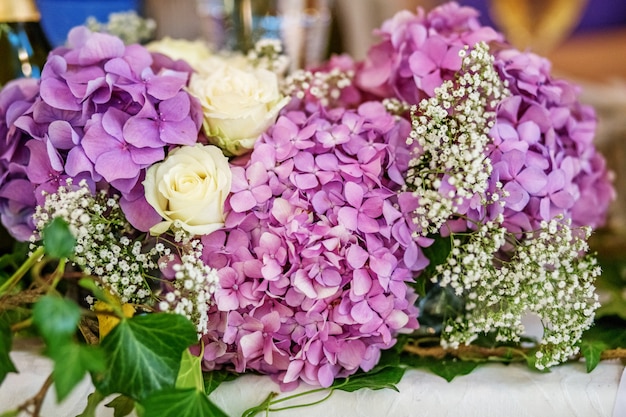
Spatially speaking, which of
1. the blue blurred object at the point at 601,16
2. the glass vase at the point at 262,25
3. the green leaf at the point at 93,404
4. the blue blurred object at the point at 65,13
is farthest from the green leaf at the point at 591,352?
the blue blurred object at the point at 601,16

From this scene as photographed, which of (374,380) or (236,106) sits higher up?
(236,106)

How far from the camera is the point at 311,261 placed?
22.3 inches

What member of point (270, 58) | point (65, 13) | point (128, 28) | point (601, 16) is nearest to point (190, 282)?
point (270, 58)

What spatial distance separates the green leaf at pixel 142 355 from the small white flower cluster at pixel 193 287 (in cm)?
2

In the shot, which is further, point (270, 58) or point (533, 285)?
point (270, 58)

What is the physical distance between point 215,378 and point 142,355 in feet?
0.45

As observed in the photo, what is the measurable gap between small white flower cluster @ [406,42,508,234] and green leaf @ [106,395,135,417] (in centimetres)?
29

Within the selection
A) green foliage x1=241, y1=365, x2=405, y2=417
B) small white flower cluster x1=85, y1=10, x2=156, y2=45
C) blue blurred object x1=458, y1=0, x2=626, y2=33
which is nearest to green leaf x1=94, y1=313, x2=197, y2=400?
green foliage x1=241, y1=365, x2=405, y2=417

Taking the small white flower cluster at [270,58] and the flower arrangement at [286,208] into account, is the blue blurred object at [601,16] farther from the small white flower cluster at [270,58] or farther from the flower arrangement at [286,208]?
the flower arrangement at [286,208]

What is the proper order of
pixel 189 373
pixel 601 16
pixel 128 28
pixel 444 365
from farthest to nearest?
1. pixel 601 16
2. pixel 128 28
3. pixel 444 365
4. pixel 189 373

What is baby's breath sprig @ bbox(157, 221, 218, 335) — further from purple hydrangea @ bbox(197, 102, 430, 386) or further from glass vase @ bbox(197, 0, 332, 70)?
glass vase @ bbox(197, 0, 332, 70)

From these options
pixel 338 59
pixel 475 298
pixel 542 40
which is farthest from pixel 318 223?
pixel 542 40

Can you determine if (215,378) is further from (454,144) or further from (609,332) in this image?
(609,332)

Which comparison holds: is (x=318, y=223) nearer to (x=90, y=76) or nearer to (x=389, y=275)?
(x=389, y=275)
